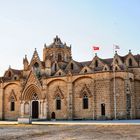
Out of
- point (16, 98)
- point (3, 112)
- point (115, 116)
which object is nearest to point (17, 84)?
point (16, 98)

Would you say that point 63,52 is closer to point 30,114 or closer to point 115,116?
point 30,114

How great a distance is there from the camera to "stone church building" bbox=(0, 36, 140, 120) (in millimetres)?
51719

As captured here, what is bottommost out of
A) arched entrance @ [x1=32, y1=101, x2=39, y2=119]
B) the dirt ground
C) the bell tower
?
the dirt ground

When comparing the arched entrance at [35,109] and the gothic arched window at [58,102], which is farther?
the arched entrance at [35,109]

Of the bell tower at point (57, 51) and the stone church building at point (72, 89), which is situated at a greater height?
the bell tower at point (57, 51)

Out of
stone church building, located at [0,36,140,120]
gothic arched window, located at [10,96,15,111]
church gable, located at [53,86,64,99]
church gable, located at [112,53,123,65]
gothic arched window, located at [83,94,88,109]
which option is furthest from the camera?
gothic arched window, located at [10,96,15,111]

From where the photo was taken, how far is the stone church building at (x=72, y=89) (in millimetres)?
51719

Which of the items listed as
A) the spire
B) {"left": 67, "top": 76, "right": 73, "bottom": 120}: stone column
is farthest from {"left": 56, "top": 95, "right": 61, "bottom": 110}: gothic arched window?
the spire

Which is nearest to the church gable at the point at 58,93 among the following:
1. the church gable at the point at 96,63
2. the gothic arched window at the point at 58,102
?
the gothic arched window at the point at 58,102

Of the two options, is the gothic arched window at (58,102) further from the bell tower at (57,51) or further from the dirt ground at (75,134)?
the dirt ground at (75,134)

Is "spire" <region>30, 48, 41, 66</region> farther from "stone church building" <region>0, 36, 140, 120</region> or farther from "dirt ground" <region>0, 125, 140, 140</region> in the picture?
"dirt ground" <region>0, 125, 140, 140</region>

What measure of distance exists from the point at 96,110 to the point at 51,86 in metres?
10.3

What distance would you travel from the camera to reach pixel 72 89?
5544 cm

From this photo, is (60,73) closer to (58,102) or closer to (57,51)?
(58,102)
